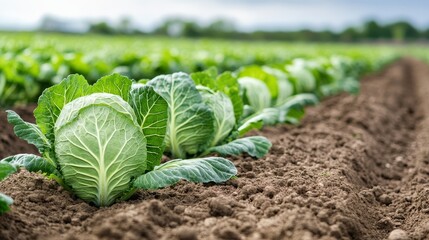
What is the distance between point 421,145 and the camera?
7.11 metres

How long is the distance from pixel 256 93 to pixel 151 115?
10.3ft

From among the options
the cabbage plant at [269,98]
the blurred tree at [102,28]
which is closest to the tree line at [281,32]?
the blurred tree at [102,28]

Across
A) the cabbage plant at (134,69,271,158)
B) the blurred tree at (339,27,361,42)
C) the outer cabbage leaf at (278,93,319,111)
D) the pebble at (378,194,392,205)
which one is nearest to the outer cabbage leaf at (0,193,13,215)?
the cabbage plant at (134,69,271,158)

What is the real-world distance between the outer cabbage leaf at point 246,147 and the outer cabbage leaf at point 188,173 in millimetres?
636

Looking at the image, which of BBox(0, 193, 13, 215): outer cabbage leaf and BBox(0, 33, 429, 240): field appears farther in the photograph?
BBox(0, 33, 429, 240): field

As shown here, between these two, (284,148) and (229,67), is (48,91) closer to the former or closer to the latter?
(284,148)

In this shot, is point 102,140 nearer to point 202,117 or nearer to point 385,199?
point 202,117

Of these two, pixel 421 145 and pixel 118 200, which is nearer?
pixel 118 200

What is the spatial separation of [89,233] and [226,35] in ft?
268

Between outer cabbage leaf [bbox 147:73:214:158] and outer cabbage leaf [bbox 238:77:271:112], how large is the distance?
1884mm

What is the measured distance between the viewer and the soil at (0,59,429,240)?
2.89 metres

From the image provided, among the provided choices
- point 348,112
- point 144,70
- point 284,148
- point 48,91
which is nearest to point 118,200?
point 48,91

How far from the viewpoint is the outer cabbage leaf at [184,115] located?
419cm

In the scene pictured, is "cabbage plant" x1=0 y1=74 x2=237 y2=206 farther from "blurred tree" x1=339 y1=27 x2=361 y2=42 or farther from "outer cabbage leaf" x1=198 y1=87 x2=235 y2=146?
"blurred tree" x1=339 y1=27 x2=361 y2=42
